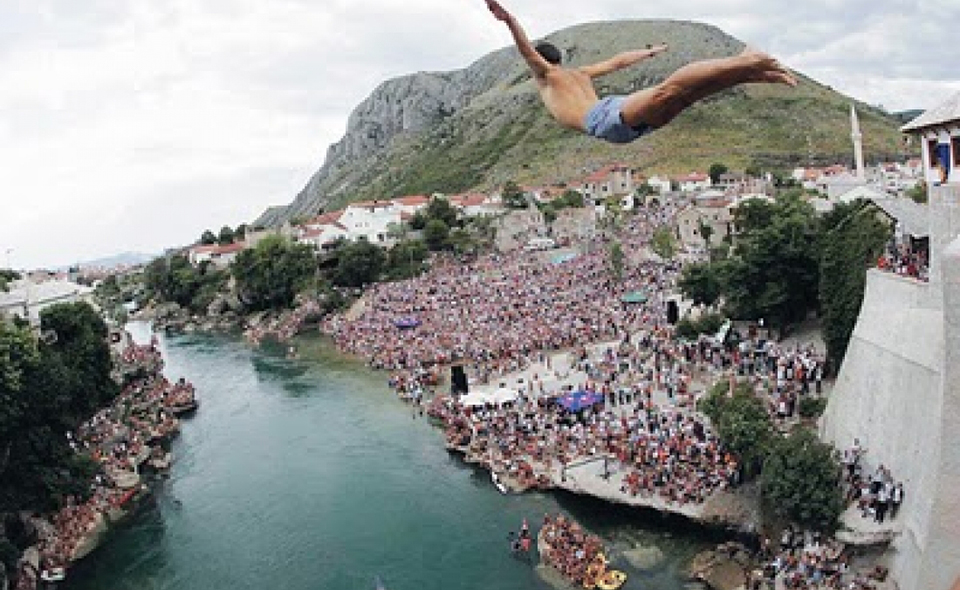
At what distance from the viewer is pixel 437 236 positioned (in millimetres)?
82312

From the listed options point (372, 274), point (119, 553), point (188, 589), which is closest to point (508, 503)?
point (188, 589)

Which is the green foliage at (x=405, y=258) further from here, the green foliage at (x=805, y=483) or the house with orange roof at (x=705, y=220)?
the green foliage at (x=805, y=483)

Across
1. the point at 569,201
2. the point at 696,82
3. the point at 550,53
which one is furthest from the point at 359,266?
the point at 696,82

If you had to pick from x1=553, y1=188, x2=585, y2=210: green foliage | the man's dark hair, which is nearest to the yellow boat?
the man's dark hair

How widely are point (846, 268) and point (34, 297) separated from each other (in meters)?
42.7

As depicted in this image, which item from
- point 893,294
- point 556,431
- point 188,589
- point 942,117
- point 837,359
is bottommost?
point 188,589

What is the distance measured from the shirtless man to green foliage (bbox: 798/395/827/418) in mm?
22158

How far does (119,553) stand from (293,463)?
818 cm

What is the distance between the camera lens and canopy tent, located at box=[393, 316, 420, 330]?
184ft

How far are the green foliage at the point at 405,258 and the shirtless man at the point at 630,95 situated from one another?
71.0m

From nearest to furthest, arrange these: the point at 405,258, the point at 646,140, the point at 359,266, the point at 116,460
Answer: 1. the point at 116,460
2. the point at 359,266
3. the point at 405,258
4. the point at 646,140

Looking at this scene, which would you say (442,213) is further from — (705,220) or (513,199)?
(705,220)

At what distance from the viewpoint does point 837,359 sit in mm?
27625

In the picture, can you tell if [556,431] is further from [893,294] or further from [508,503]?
[893,294]
